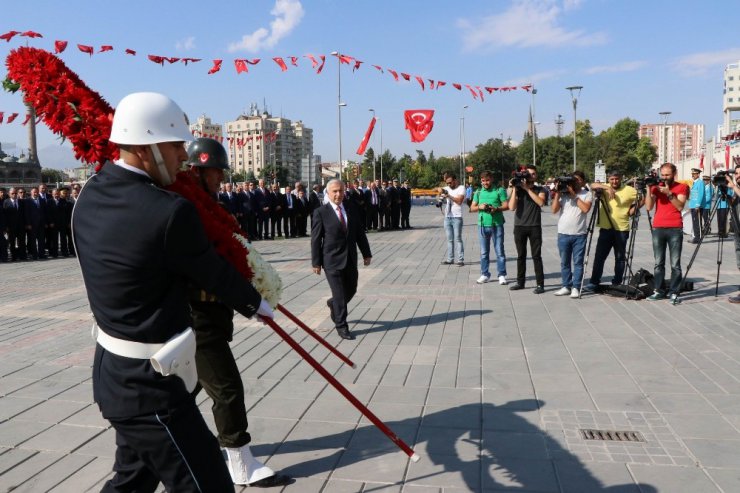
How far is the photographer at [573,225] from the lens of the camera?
928 centimetres

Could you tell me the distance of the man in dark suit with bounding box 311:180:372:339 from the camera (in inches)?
275

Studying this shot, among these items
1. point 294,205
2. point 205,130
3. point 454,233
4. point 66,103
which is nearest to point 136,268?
point 66,103

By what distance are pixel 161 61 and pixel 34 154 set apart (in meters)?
90.1

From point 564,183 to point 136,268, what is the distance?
8169 millimetres

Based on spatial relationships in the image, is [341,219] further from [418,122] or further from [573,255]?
[418,122]

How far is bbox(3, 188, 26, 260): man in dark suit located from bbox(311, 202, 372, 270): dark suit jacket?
12434mm

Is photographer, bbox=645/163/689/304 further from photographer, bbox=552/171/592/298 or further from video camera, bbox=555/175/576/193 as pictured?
video camera, bbox=555/175/576/193

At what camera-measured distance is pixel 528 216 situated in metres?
9.86

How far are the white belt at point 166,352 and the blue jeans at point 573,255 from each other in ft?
26.0

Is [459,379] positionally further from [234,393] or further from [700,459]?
[234,393]

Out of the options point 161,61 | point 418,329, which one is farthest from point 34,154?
point 418,329

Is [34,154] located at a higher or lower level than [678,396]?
higher

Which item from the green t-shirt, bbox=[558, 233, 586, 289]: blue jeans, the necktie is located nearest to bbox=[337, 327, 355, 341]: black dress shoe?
the necktie

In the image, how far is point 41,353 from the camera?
249 inches
